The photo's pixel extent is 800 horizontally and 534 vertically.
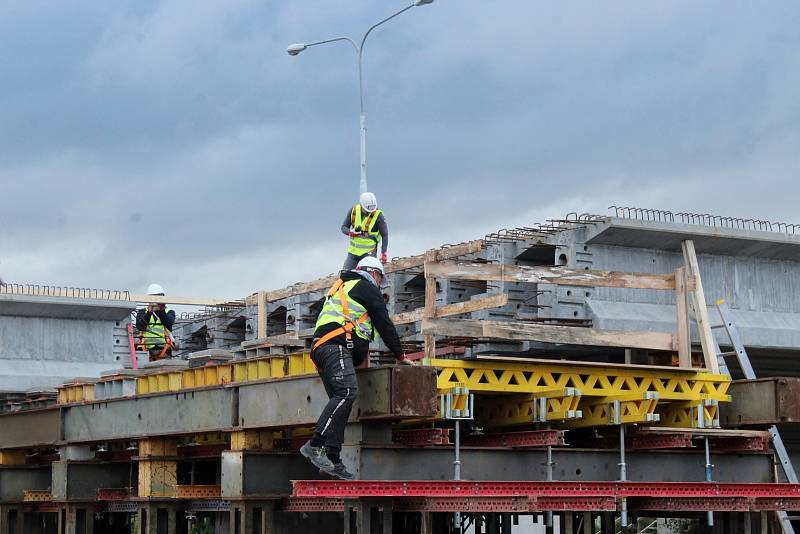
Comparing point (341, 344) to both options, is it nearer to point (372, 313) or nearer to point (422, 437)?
point (372, 313)

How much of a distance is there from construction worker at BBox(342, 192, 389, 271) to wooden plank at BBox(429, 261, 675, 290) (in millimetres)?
2086

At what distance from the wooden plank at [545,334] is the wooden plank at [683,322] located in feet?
0.58

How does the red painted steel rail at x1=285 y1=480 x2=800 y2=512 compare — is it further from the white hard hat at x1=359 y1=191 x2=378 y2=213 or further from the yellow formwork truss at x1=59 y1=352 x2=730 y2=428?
the white hard hat at x1=359 y1=191 x2=378 y2=213

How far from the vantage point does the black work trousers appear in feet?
51.1

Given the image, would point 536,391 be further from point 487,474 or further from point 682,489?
point 682,489

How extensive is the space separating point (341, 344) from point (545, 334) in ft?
12.9

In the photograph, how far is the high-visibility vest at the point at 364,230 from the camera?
20.5 meters

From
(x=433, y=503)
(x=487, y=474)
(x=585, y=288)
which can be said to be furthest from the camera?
(x=585, y=288)

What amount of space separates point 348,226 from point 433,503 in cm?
588

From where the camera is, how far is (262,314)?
30406mm

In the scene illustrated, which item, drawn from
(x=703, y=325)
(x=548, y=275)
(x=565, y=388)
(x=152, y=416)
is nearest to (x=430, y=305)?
(x=565, y=388)

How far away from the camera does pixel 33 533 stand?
2634cm

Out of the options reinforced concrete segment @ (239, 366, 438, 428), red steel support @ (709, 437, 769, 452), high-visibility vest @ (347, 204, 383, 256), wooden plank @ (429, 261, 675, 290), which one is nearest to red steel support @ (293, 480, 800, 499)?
reinforced concrete segment @ (239, 366, 438, 428)

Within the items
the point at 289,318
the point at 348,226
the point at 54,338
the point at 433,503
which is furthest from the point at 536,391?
the point at 54,338
